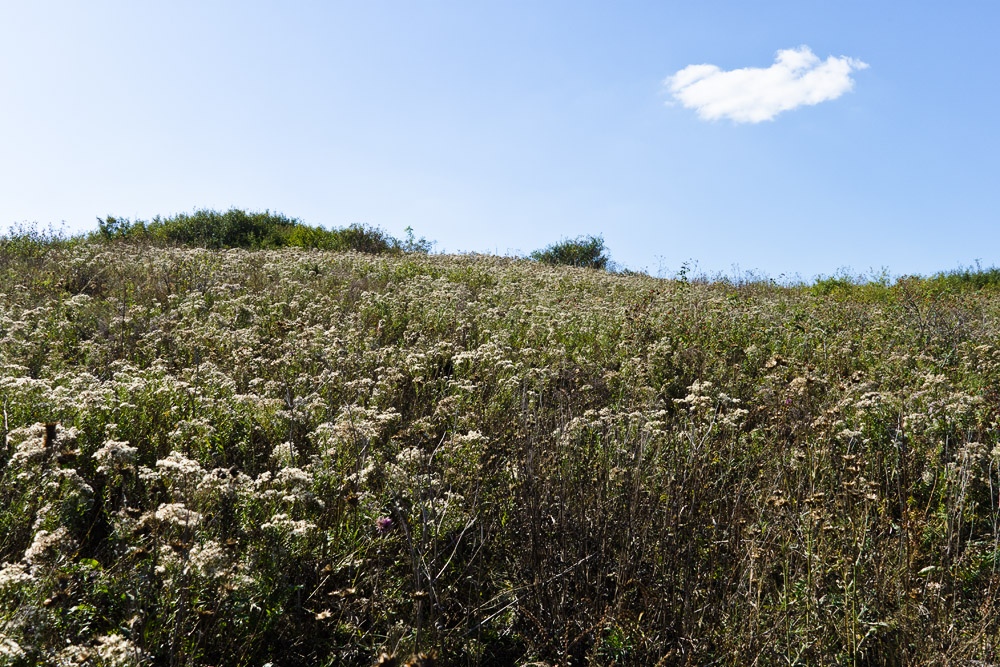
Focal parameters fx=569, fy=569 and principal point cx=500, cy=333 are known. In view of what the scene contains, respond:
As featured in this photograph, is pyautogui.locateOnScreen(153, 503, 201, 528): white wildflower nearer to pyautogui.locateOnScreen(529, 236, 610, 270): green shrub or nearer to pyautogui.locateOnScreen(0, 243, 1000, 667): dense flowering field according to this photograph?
pyautogui.locateOnScreen(0, 243, 1000, 667): dense flowering field

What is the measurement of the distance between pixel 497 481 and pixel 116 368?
13.9 ft

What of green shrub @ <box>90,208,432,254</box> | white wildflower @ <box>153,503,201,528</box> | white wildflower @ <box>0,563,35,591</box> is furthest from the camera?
green shrub @ <box>90,208,432,254</box>

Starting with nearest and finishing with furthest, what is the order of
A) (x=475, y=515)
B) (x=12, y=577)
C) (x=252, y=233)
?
(x=12, y=577)
(x=475, y=515)
(x=252, y=233)

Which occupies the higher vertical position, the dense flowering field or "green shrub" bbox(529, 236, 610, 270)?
"green shrub" bbox(529, 236, 610, 270)

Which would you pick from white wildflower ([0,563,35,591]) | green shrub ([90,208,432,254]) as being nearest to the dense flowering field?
white wildflower ([0,563,35,591])

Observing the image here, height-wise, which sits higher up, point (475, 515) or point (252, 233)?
point (252, 233)

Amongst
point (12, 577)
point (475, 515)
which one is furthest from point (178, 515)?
point (475, 515)

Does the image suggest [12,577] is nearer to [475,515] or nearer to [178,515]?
[178,515]

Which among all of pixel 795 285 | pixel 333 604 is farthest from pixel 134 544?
pixel 795 285

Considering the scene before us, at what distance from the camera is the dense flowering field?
2467 mm

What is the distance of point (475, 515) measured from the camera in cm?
300

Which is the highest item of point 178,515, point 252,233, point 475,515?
point 252,233

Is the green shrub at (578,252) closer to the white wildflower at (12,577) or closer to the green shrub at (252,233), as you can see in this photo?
the green shrub at (252,233)

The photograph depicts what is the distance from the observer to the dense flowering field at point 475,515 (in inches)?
97.1
